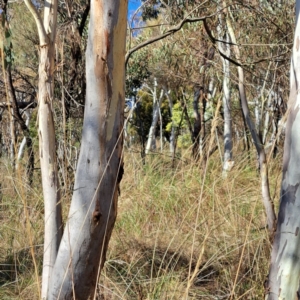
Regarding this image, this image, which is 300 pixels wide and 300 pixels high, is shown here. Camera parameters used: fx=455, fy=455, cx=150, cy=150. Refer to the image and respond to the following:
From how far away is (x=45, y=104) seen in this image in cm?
223

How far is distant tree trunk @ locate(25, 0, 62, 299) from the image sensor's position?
6.79 feet

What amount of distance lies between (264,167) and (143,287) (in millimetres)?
983

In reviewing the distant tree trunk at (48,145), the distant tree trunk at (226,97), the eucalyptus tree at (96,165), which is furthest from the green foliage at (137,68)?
the eucalyptus tree at (96,165)

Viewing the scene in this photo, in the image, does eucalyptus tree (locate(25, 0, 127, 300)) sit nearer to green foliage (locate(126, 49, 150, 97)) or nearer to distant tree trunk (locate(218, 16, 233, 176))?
distant tree trunk (locate(218, 16, 233, 176))

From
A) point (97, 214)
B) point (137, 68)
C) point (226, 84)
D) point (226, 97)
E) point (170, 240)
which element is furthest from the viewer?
point (137, 68)

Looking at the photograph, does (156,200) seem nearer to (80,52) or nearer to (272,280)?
(80,52)

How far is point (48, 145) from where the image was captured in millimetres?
2240

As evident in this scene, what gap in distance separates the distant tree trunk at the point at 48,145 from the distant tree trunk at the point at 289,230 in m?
0.96

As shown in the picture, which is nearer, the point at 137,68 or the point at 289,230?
the point at 289,230

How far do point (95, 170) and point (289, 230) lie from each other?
0.79 meters

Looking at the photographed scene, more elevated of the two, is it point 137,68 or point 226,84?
point 137,68

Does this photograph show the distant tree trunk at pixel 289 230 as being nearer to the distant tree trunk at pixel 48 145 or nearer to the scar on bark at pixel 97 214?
the scar on bark at pixel 97 214

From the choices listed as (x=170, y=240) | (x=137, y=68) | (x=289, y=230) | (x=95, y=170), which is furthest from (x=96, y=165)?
(x=137, y=68)

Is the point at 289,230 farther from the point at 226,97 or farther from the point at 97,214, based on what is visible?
the point at 226,97
